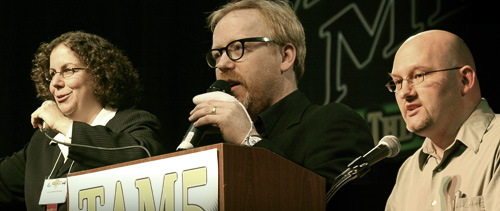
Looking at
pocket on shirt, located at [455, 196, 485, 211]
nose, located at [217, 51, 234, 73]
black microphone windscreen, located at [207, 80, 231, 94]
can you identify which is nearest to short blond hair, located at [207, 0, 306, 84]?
nose, located at [217, 51, 234, 73]

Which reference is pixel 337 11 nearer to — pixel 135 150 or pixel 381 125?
pixel 381 125

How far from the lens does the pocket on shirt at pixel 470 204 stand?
188cm

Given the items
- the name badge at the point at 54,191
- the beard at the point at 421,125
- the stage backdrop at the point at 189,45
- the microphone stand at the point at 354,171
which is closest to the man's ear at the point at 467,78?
the beard at the point at 421,125

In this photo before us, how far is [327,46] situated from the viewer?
13.1 feet

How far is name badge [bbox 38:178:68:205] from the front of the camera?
2.82 meters

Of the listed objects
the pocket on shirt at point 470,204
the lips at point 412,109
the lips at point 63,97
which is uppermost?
the lips at point 412,109

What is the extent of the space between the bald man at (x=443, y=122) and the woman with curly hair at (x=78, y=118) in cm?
108

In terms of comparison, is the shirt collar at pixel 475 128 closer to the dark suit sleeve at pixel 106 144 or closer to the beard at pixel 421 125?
the beard at pixel 421 125

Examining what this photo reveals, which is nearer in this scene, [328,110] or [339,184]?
[339,184]

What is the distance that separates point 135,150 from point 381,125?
5.63 ft

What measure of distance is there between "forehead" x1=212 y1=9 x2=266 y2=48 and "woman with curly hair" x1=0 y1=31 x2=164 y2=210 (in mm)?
540

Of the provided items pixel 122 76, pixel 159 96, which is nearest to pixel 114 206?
pixel 122 76

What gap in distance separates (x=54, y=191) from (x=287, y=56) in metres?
1.14

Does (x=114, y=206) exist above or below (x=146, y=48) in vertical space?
below
